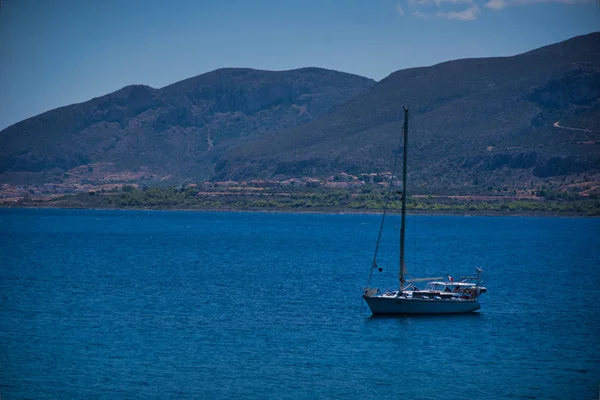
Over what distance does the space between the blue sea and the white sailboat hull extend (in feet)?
1.99

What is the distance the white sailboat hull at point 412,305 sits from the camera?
46688 millimetres

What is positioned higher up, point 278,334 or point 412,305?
point 412,305

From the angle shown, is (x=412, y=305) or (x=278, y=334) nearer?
(x=278, y=334)

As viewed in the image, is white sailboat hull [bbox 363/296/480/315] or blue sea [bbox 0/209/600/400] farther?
white sailboat hull [bbox 363/296/480/315]

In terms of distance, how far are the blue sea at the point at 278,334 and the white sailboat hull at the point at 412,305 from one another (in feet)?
1.99

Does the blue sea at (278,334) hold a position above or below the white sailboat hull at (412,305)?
below

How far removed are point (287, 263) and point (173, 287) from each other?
72.4 feet

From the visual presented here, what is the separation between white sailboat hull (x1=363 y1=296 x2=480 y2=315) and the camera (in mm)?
46688

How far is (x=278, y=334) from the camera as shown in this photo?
42.5 m

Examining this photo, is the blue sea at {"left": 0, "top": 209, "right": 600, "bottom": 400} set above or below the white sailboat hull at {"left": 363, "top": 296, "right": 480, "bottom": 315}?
below

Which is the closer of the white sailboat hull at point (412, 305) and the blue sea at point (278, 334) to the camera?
the blue sea at point (278, 334)

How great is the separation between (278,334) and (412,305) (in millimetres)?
8526

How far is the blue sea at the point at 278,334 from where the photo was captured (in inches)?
1316

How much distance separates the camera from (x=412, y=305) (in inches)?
1845
